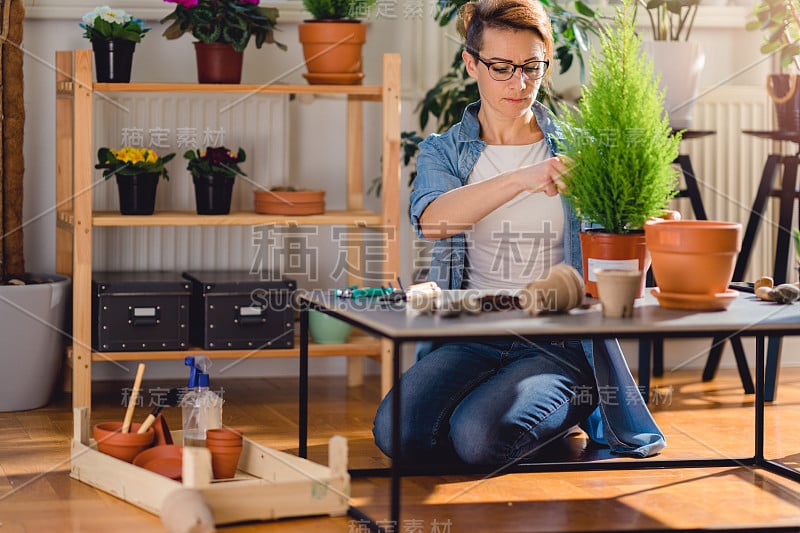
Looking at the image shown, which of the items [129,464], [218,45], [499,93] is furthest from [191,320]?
[499,93]

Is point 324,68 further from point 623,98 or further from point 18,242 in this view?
point 623,98

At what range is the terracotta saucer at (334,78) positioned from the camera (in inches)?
141

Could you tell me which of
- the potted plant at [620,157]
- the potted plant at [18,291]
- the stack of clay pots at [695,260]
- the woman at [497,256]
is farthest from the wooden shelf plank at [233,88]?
the stack of clay pots at [695,260]

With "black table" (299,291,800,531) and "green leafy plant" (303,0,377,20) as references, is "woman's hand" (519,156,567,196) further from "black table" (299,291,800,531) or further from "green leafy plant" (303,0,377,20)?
"green leafy plant" (303,0,377,20)

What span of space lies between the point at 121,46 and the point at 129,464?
1.47 meters

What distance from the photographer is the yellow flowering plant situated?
11.4 feet

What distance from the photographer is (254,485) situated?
7.52 ft

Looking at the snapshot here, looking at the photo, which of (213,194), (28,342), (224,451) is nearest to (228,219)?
(213,194)

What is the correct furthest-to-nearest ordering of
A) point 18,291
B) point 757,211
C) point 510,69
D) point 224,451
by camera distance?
1. point 757,211
2. point 18,291
3. point 510,69
4. point 224,451

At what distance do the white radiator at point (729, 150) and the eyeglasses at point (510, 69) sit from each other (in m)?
1.75

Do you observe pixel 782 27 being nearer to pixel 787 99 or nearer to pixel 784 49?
pixel 784 49

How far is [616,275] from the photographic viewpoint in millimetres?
2023

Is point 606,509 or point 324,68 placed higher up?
point 324,68

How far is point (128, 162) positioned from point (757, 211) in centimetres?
202
